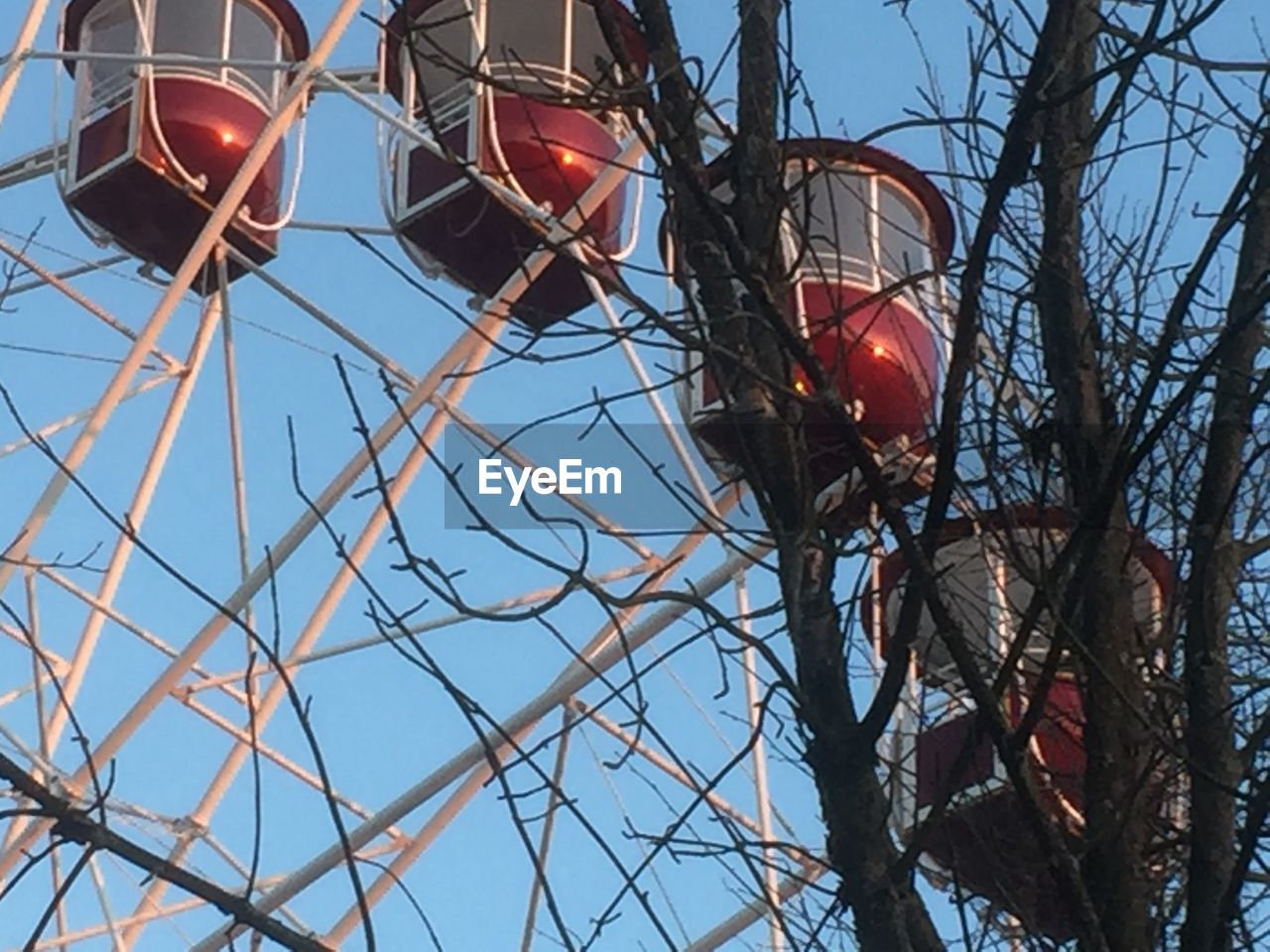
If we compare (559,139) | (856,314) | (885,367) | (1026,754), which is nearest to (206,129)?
(559,139)

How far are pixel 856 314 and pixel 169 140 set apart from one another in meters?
4.08

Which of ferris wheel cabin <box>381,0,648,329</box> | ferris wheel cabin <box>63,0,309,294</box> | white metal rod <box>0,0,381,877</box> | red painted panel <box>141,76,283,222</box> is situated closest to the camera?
white metal rod <box>0,0,381,877</box>

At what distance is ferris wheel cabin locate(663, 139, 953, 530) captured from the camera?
3.86m

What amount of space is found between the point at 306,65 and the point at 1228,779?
7.28 m

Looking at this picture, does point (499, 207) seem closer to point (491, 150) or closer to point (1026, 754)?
point (491, 150)

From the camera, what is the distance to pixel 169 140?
1134cm

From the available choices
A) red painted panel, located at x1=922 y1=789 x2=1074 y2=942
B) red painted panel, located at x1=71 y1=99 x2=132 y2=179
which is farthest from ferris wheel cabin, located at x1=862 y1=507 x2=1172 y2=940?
red painted panel, located at x1=71 y1=99 x2=132 y2=179

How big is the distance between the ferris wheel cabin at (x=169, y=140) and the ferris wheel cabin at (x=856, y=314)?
2861 mm

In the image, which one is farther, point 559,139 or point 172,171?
point 172,171

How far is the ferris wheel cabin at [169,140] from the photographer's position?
11.2 meters

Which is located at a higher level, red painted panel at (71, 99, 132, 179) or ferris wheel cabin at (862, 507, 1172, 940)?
red painted panel at (71, 99, 132, 179)

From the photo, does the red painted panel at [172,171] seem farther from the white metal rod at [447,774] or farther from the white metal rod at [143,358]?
the white metal rod at [447,774]

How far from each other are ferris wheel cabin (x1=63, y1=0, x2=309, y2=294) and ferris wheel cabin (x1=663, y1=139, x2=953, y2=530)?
9.39 ft

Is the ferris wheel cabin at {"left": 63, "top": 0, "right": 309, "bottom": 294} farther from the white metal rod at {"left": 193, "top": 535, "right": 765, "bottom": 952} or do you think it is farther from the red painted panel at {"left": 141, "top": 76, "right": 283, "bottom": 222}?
the white metal rod at {"left": 193, "top": 535, "right": 765, "bottom": 952}
